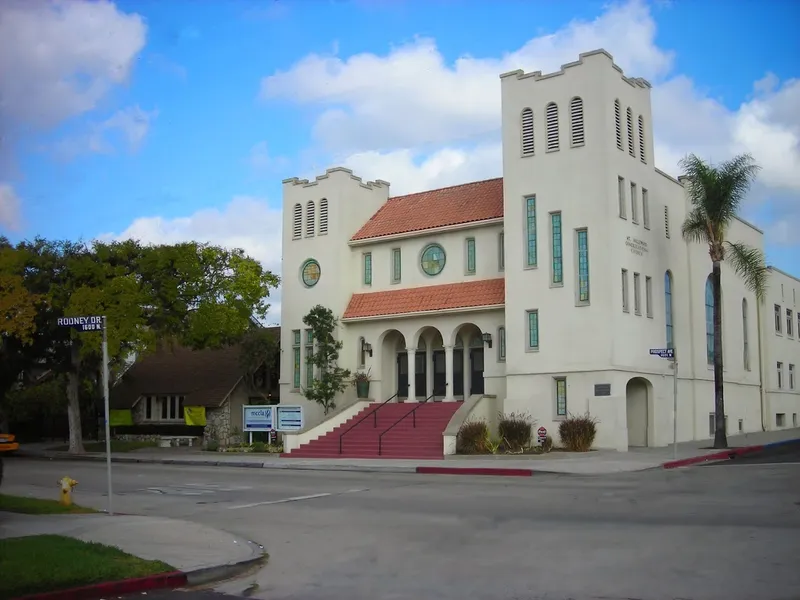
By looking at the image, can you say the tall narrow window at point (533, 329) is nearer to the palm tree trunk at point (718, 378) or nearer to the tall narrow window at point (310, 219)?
the palm tree trunk at point (718, 378)

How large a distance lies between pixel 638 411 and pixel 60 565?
26940 millimetres

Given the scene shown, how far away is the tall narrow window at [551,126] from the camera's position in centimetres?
3247

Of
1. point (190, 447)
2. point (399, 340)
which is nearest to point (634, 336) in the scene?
point (399, 340)

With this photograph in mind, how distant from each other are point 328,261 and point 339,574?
29.2 metres

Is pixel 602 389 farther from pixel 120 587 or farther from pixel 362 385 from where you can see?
pixel 120 587

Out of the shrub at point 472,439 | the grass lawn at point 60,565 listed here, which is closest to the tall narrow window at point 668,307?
the shrub at point 472,439

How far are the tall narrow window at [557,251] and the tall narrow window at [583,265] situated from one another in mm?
608

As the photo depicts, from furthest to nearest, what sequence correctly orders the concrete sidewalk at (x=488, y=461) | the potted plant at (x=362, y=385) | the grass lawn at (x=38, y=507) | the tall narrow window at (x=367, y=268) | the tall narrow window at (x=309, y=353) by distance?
1. the tall narrow window at (x=367, y=268)
2. the tall narrow window at (x=309, y=353)
3. the potted plant at (x=362, y=385)
4. the concrete sidewalk at (x=488, y=461)
5. the grass lawn at (x=38, y=507)

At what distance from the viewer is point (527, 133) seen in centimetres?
3319

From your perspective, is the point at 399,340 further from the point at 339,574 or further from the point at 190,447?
the point at 339,574

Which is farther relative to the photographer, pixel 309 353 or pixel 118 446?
pixel 118 446

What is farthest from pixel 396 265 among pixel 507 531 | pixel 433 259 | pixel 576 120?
pixel 507 531

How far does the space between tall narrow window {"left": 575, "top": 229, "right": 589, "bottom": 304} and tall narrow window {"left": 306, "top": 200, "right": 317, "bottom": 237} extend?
13088 mm

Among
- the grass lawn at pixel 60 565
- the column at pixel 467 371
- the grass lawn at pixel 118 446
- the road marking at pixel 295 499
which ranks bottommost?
the grass lawn at pixel 118 446
